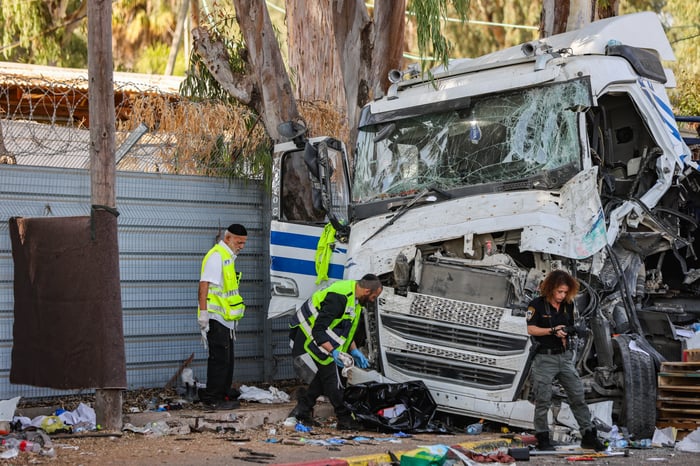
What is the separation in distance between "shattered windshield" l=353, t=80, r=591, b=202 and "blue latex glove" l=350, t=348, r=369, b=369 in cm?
156

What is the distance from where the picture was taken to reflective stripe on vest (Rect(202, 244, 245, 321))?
10609mm

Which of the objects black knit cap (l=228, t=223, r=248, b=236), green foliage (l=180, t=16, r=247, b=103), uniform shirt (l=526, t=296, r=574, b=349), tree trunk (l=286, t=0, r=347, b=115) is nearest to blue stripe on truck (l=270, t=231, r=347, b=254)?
black knit cap (l=228, t=223, r=248, b=236)

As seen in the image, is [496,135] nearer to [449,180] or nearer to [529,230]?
[449,180]

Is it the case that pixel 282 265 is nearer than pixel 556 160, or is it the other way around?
pixel 556 160

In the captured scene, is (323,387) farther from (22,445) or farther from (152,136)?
(152,136)

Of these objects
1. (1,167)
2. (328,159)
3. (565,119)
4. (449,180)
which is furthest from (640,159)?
(1,167)

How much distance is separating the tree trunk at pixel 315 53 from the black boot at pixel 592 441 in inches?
263

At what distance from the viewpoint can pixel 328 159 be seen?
10492 mm

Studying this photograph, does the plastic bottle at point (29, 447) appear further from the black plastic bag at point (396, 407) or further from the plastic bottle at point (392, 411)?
the plastic bottle at point (392, 411)

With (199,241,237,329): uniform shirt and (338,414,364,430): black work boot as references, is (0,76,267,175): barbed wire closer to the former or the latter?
(199,241,237,329): uniform shirt

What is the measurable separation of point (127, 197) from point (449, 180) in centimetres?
320

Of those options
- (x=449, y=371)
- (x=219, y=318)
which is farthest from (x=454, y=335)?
(x=219, y=318)

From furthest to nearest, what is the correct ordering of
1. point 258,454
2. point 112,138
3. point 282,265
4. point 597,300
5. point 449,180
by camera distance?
point 282,265 < point 449,180 < point 597,300 < point 112,138 < point 258,454

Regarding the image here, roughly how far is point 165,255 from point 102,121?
267 cm
